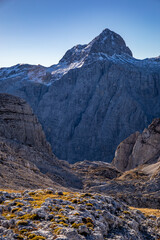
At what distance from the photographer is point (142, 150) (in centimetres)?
10075

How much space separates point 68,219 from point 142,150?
8466cm

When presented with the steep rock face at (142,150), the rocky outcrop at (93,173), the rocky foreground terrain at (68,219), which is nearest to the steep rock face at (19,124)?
the rocky outcrop at (93,173)

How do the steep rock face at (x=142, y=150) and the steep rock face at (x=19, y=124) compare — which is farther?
the steep rock face at (x=142, y=150)

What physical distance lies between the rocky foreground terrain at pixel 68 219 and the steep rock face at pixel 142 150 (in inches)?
2666

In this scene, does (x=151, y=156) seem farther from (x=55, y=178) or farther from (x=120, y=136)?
(x=120, y=136)

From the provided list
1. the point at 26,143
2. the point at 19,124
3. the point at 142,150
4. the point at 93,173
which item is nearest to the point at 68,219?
the point at 26,143

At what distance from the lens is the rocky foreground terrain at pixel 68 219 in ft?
55.3

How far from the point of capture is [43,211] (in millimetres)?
19391

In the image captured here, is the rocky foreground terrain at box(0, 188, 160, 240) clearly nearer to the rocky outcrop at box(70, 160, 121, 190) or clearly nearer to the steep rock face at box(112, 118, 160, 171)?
the rocky outcrop at box(70, 160, 121, 190)

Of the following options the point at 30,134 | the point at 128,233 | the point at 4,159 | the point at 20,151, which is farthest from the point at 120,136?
the point at 128,233

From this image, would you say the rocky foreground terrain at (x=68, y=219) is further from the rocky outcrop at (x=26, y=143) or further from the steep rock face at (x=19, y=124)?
the steep rock face at (x=19, y=124)

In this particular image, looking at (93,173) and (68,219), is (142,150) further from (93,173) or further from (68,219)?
(68,219)

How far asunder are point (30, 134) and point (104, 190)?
30628 millimetres

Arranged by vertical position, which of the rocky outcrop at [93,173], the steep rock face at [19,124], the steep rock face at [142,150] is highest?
the steep rock face at [19,124]
